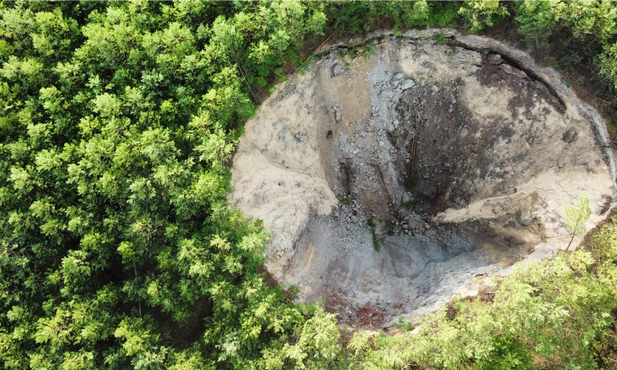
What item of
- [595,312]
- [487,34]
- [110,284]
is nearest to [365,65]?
[487,34]

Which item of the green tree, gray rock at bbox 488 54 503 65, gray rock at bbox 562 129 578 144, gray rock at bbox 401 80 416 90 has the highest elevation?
gray rock at bbox 401 80 416 90

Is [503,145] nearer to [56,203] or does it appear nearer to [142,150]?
[142,150]

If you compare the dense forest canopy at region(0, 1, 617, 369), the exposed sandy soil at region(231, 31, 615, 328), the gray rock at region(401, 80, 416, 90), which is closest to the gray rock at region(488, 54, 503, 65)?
the exposed sandy soil at region(231, 31, 615, 328)

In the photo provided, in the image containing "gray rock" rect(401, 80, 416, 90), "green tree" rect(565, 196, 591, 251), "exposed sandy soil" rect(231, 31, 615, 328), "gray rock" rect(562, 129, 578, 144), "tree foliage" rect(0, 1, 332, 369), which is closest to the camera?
"tree foliage" rect(0, 1, 332, 369)

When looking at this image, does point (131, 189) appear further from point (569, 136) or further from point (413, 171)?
point (569, 136)

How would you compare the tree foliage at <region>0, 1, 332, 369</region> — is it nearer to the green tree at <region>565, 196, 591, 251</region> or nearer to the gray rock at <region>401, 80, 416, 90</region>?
the gray rock at <region>401, 80, 416, 90</region>

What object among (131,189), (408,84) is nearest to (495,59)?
(408,84)
